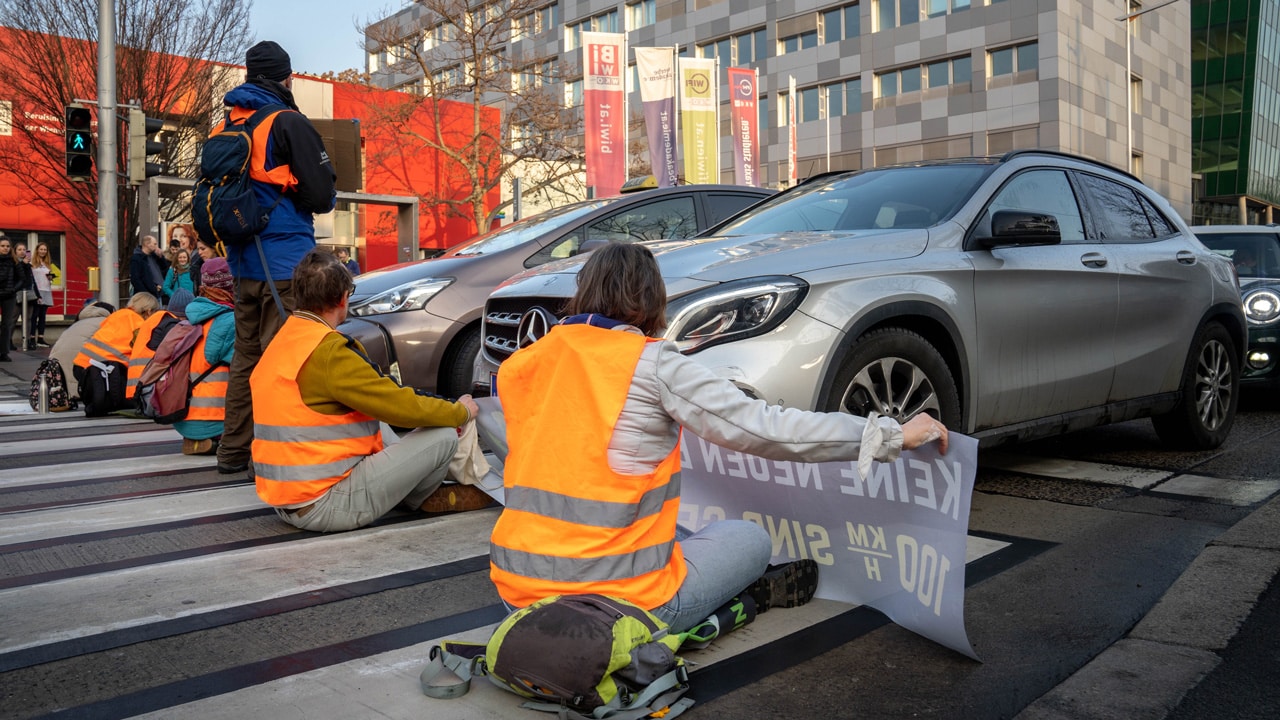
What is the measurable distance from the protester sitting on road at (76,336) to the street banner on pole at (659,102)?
15393mm

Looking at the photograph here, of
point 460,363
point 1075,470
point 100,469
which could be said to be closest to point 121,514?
point 100,469

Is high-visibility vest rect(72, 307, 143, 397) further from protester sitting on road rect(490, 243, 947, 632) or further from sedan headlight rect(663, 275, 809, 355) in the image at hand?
protester sitting on road rect(490, 243, 947, 632)

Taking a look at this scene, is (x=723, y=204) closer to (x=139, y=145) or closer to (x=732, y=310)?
(x=732, y=310)

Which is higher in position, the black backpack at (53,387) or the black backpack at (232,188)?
the black backpack at (232,188)

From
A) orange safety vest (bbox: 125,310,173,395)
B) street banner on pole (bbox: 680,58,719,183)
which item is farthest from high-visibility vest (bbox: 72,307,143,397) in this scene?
street banner on pole (bbox: 680,58,719,183)

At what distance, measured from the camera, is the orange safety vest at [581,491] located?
8.92 ft

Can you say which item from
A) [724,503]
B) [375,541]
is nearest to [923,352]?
[724,503]

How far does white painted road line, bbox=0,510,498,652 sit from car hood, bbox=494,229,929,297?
1.17m

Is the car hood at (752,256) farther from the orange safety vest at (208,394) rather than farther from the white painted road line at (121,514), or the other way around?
the orange safety vest at (208,394)

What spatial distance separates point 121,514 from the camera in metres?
5.09

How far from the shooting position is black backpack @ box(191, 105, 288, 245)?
571 cm

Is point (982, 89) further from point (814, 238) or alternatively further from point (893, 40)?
point (814, 238)

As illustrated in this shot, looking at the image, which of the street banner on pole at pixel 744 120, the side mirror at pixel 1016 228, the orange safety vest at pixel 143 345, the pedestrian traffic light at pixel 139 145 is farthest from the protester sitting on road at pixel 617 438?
the street banner on pole at pixel 744 120

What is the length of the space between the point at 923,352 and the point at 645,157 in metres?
41.3
